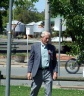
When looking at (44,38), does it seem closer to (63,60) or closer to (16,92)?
(16,92)

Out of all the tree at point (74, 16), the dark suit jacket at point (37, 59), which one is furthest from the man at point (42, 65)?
the tree at point (74, 16)

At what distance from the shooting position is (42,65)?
9766 millimetres

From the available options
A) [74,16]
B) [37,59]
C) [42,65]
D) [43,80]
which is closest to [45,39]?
[37,59]

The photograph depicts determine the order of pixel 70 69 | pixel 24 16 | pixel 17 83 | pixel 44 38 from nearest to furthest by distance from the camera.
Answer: pixel 44 38
pixel 17 83
pixel 70 69
pixel 24 16

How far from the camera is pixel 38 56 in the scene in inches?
383

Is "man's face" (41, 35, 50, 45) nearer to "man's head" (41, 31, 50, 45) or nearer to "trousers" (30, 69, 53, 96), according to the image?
"man's head" (41, 31, 50, 45)

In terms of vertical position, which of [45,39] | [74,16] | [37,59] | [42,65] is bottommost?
[42,65]

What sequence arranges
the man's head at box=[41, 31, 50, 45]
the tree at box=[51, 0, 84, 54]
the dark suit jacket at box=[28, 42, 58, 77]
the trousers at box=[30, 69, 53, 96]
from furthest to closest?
1. the tree at box=[51, 0, 84, 54]
2. the trousers at box=[30, 69, 53, 96]
3. the dark suit jacket at box=[28, 42, 58, 77]
4. the man's head at box=[41, 31, 50, 45]

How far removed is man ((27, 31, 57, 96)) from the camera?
9.74m

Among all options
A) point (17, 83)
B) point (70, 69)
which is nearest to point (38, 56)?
point (17, 83)

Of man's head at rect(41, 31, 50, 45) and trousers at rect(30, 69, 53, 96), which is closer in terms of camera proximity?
man's head at rect(41, 31, 50, 45)

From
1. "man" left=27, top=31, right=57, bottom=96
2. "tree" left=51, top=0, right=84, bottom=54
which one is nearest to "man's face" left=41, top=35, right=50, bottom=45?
"man" left=27, top=31, right=57, bottom=96

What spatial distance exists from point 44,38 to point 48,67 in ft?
2.11

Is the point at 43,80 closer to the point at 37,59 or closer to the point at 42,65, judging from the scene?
the point at 42,65
